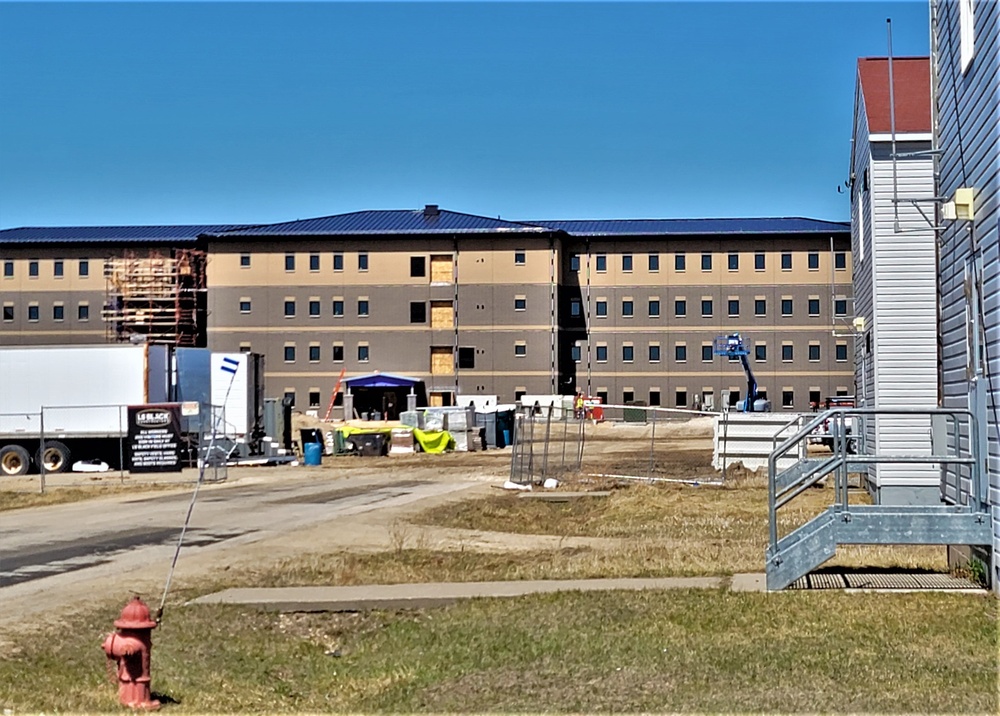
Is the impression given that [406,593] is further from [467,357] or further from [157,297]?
[157,297]

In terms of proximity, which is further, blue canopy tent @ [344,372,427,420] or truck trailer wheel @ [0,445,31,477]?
blue canopy tent @ [344,372,427,420]

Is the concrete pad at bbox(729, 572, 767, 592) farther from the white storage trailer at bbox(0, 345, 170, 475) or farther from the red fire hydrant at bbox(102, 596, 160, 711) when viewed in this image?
the white storage trailer at bbox(0, 345, 170, 475)

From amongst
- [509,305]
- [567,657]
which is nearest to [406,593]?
[567,657]

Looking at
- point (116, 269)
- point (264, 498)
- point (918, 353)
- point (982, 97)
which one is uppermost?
point (116, 269)

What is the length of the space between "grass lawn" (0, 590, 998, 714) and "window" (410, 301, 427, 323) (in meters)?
77.2

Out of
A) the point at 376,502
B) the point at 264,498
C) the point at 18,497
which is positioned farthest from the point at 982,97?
the point at 18,497

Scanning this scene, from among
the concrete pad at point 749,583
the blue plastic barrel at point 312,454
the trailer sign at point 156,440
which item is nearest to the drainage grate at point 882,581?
the concrete pad at point 749,583

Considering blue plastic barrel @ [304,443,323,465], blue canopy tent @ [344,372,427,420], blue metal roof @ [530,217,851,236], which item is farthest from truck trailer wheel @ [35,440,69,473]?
blue metal roof @ [530,217,851,236]

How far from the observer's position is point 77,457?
4088 cm

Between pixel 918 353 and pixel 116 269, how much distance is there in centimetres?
7705

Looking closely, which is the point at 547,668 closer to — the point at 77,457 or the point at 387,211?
the point at 77,457

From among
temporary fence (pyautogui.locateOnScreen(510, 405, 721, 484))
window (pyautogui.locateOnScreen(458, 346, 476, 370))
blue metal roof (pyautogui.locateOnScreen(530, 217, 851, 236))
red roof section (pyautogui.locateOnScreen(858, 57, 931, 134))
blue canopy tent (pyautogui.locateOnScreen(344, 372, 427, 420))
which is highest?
blue metal roof (pyautogui.locateOnScreen(530, 217, 851, 236))

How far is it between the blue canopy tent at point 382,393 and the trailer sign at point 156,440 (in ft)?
168

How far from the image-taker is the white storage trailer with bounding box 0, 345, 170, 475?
4009 centimetres
